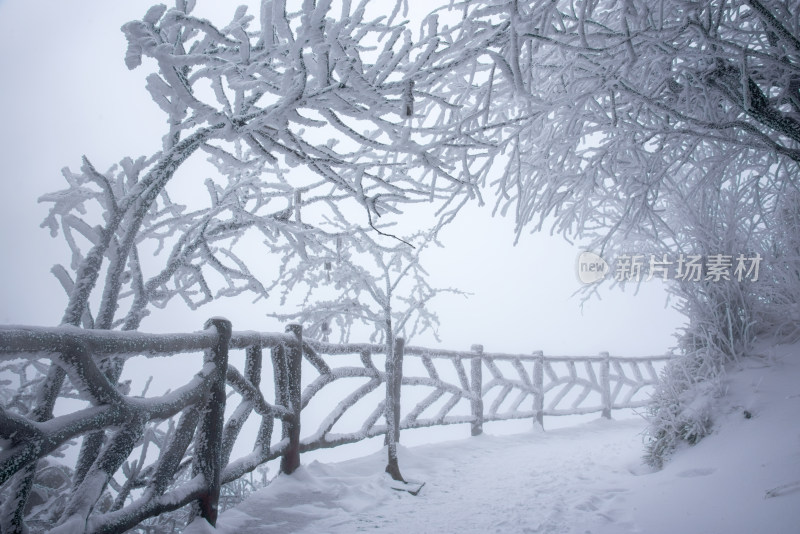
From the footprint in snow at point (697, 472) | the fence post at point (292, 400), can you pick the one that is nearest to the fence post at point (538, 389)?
the footprint in snow at point (697, 472)

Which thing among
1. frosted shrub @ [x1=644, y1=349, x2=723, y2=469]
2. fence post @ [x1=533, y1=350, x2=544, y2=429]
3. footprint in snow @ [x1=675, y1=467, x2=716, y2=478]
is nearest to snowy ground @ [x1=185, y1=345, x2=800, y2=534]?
footprint in snow @ [x1=675, y1=467, x2=716, y2=478]

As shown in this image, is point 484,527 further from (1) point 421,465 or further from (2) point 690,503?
(1) point 421,465

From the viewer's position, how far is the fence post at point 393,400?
149 inches

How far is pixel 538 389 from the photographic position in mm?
7574

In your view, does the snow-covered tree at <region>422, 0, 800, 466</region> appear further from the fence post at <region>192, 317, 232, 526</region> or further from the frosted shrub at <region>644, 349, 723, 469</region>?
the fence post at <region>192, 317, 232, 526</region>

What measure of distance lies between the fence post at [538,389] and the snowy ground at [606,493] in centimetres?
327

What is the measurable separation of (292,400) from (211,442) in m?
1.03

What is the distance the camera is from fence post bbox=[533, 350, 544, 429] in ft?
24.6

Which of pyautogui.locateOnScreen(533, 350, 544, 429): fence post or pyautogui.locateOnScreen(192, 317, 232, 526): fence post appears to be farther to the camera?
pyautogui.locateOnScreen(533, 350, 544, 429): fence post

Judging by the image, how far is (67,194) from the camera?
290 centimetres

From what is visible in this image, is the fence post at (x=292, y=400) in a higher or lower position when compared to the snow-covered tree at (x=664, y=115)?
lower

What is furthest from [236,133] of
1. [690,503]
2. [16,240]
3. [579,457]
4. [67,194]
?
[16,240]

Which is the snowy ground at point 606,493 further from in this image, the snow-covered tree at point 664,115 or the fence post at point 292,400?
the snow-covered tree at point 664,115

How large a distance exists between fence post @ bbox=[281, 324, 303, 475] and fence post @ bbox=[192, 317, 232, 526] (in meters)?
0.93
